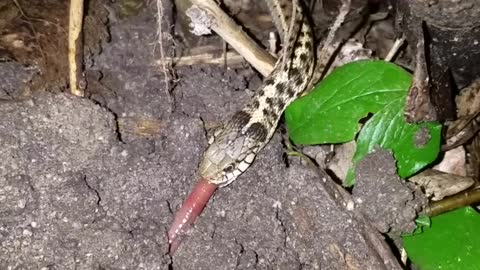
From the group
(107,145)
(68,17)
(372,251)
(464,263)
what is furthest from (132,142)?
(464,263)

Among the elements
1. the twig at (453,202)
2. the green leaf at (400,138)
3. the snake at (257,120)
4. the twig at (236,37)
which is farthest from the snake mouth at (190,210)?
the twig at (453,202)

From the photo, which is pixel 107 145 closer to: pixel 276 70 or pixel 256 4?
pixel 276 70

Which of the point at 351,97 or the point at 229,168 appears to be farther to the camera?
the point at 229,168

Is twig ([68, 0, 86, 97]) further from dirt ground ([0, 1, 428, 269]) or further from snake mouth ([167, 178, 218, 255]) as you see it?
snake mouth ([167, 178, 218, 255])

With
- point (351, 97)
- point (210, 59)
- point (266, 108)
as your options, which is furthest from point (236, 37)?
point (351, 97)

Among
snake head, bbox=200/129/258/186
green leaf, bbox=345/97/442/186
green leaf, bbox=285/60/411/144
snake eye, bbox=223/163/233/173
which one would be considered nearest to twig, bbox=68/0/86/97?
snake head, bbox=200/129/258/186

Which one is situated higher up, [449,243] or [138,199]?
[449,243]

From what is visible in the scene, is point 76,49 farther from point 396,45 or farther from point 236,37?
point 396,45
